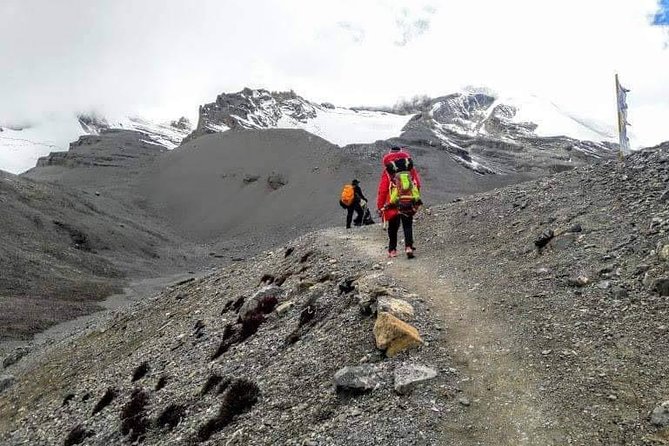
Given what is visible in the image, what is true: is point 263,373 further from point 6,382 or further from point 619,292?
point 6,382

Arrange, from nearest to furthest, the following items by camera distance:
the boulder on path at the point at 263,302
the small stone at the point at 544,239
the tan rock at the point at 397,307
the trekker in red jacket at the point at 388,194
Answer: the tan rock at the point at 397,307 < the small stone at the point at 544,239 < the boulder on path at the point at 263,302 < the trekker in red jacket at the point at 388,194

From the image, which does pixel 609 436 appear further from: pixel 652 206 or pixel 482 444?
pixel 652 206

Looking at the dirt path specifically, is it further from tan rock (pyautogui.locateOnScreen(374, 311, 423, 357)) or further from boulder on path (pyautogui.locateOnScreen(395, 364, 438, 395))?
tan rock (pyautogui.locateOnScreen(374, 311, 423, 357))

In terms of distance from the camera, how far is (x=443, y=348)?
37.5 feet

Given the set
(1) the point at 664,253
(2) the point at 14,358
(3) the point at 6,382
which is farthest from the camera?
(2) the point at 14,358

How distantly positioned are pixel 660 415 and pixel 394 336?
15.9 ft

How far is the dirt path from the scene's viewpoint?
28.6 ft

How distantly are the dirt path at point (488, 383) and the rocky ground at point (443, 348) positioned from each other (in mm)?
31

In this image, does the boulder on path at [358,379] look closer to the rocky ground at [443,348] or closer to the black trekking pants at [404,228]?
the rocky ground at [443,348]

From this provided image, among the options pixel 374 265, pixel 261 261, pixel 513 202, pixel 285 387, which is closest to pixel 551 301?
pixel 285 387

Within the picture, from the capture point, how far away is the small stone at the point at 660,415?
8117 millimetres

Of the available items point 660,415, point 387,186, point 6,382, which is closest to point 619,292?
point 660,415

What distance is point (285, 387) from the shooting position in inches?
493

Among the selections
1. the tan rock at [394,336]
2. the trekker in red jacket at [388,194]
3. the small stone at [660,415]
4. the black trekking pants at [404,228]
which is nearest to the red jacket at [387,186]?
the trekker in red jacket at [388,194]
